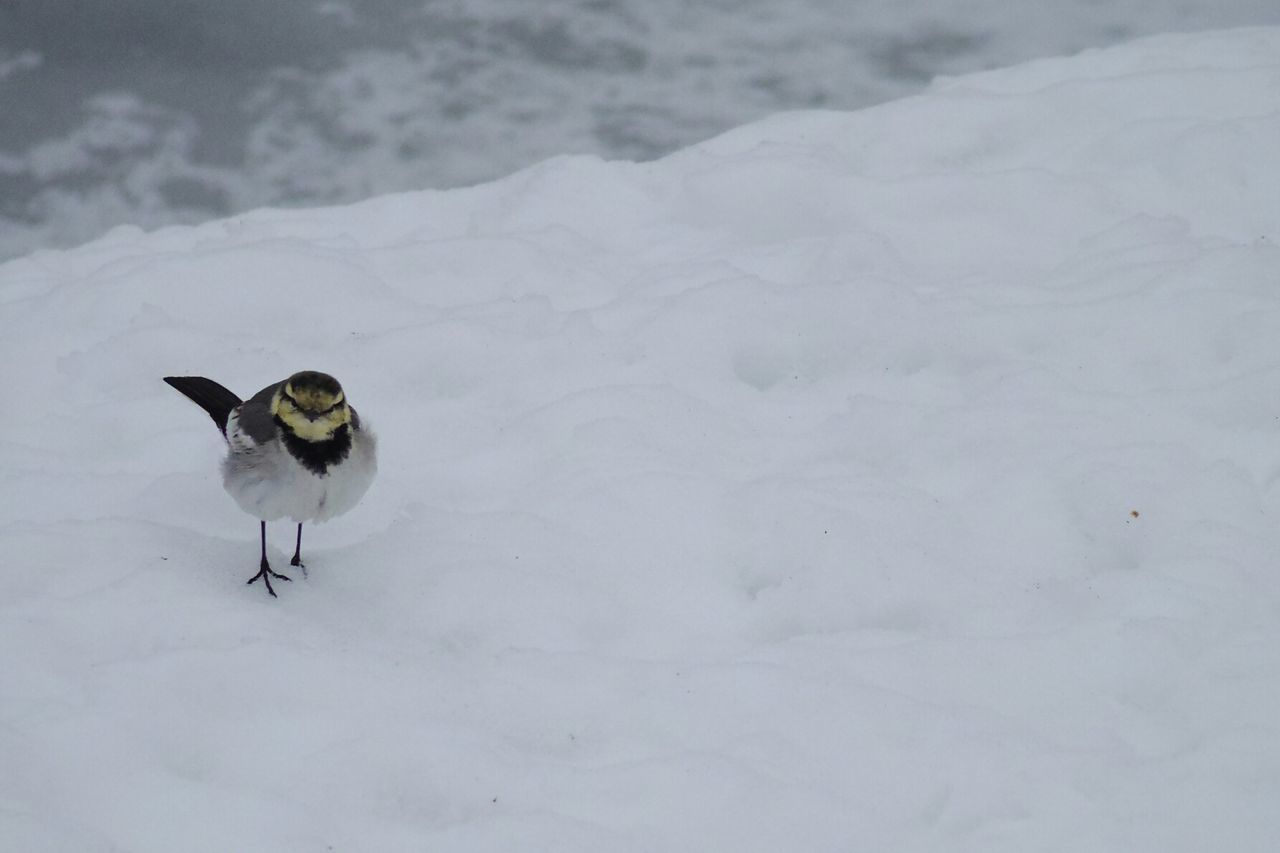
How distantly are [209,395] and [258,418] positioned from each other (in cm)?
50

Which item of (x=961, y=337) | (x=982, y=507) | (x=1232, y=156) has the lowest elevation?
(x=982, y=507)

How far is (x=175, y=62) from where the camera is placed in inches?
385

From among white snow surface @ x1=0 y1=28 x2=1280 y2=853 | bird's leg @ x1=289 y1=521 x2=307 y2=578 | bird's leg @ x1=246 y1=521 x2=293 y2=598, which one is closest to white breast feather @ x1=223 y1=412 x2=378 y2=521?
bird's leg @ x1=246 y1=521 x2=293 y2=598

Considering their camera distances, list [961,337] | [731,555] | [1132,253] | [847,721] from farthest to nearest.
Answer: [1132,253] → [961,337] → [731,555] → [847,721]

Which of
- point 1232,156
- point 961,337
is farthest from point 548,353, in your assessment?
point 1232,156

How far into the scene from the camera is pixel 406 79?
374 inches

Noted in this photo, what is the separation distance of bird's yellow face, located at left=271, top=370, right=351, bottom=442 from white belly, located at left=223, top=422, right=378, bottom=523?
90mm

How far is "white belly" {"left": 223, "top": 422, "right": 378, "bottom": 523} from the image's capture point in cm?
360

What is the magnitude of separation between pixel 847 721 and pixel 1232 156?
14.2 feet

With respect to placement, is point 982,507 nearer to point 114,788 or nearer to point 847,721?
point 847,721

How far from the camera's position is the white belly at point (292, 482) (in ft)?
11.8

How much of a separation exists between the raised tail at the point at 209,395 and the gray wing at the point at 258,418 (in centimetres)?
22

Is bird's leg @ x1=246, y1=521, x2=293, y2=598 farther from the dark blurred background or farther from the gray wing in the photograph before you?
the dark blurred background

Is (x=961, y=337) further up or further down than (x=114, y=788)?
further up
